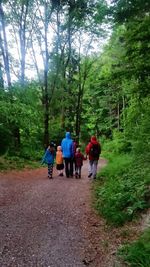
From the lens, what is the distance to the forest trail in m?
5.16

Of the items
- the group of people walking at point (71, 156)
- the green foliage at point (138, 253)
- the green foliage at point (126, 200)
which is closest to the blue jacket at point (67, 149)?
the group of people walking at point (71, 156)

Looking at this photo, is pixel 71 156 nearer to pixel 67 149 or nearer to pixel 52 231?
pixel 67 149

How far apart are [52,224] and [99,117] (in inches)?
1639

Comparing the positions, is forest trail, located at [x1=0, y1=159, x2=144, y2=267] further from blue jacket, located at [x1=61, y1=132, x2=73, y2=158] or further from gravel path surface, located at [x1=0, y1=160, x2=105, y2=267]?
blue jacket, located at [x1=61, y1=132, x2=73, y2=158]

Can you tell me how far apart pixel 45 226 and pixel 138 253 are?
258cm

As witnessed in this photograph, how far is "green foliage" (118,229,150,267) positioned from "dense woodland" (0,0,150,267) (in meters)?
0.04

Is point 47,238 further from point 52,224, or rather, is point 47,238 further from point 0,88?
point 0,88

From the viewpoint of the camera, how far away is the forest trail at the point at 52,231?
16.9 ft

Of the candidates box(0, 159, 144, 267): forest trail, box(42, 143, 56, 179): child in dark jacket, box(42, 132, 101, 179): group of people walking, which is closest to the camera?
box(0, 159, 144, 267): forest trail

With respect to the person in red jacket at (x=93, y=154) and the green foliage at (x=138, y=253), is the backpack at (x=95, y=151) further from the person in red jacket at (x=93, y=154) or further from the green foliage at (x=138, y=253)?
the green foliage at (x=138, y=253)

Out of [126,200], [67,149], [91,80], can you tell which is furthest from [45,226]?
[91,80]

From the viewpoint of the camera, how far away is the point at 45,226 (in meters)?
6.79

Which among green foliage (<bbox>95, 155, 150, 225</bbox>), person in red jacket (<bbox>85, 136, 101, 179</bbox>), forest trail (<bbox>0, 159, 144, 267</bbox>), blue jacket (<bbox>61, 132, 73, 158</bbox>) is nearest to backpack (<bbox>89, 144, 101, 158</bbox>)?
person in red jacket (<bbox>85, 136, 101, 179</bbox>)

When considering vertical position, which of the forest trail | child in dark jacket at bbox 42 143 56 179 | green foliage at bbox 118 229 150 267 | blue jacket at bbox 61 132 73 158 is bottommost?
the forest trail
